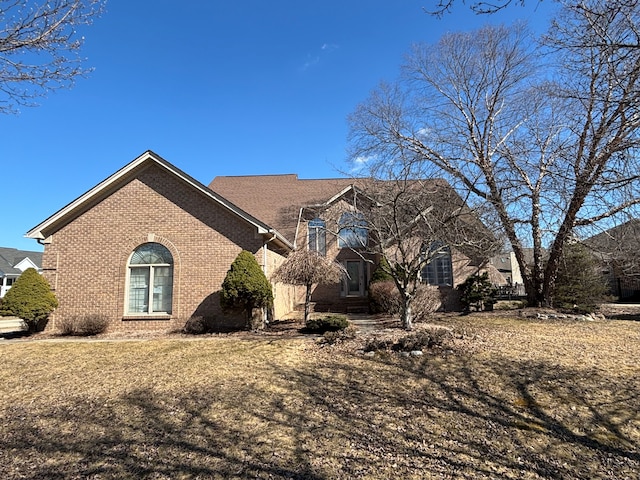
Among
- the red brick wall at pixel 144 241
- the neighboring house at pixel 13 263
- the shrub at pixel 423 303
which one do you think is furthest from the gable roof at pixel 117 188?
the neighboring house at pixel 13 263

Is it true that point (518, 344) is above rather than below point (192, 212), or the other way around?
below

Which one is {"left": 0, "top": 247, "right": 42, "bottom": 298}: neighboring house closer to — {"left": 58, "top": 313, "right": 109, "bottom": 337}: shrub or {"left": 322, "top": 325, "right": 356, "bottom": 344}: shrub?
{"left": 58, "top": 313, "right": 109, "bottom": 337}: shrub

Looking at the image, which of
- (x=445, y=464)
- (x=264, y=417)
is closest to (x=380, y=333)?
(x=264, y=417)

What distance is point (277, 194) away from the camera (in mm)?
23688

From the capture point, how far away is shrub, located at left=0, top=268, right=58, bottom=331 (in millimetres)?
11922

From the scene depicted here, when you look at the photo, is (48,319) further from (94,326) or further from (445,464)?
(445,464)

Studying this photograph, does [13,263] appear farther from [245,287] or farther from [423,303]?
[423,303]

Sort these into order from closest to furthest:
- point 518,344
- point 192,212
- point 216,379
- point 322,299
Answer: point 216,379 < point 518,344 < point 192,212 < point 322,299

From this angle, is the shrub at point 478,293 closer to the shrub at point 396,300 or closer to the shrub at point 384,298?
the shrub at point 396,300

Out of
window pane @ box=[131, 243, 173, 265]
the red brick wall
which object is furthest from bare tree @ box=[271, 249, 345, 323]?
window pane @ box=[131, 243, 173, 265]

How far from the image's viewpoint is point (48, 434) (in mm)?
4934

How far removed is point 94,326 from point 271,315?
225 inches

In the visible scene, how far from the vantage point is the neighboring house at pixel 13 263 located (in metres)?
36.4

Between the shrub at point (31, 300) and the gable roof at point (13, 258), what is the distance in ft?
99.6
